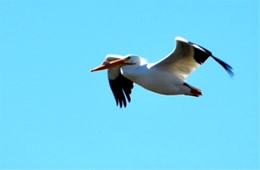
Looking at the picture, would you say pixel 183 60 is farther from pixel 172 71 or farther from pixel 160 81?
pixel 160 81

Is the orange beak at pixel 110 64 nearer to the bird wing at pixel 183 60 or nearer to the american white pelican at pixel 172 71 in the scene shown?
the american white pelican at pixel 172 71

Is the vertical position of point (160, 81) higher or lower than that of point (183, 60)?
lower

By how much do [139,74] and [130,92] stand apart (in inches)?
77.2

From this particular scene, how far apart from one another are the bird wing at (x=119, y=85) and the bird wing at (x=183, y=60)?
2045mm

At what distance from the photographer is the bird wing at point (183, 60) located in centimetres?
1435

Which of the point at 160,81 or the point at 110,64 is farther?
the point at 110,64

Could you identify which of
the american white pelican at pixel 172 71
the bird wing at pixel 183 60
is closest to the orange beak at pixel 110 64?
the american white pelican at pixel 172 71

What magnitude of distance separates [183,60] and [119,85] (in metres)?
2.49

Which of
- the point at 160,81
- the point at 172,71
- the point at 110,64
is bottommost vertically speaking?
the point at 160,81

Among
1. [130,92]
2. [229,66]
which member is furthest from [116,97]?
[229,66]

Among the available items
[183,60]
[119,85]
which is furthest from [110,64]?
[183,60]

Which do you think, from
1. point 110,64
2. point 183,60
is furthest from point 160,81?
point 110,64

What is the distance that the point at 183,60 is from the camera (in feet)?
48.4

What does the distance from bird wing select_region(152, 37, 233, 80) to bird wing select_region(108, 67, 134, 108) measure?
6.71 feet
